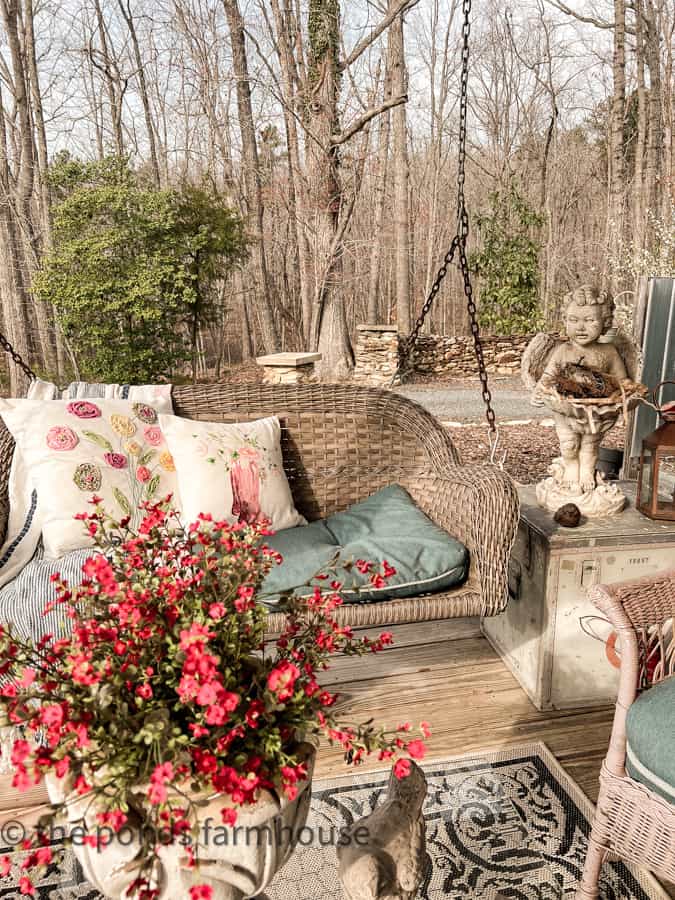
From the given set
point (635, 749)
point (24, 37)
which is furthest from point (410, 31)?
point (635, 749)

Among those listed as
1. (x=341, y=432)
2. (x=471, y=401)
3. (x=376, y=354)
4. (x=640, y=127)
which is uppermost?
(x=640, y=127)

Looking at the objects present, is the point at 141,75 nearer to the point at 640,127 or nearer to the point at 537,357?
the point at 640,127

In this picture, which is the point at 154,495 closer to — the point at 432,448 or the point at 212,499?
the point at 212,499

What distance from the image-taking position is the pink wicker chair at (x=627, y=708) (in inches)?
43.3

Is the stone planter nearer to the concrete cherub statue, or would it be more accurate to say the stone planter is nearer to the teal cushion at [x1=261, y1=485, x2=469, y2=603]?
the teal cushion at [x1=261, y1=485, x2=469, y2=603]

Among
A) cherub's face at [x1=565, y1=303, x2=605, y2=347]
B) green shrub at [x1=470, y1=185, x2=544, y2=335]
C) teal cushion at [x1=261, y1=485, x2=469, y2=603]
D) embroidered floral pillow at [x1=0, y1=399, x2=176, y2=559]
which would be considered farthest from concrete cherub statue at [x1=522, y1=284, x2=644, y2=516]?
green shrub at [x1=470, y1=185, x2=544, y2=335]

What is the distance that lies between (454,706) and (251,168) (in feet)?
24.5

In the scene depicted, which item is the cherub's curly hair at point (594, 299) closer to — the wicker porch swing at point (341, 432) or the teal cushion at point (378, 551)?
the wicker porch swing at point (341, 432)

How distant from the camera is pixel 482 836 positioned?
1.44 meters

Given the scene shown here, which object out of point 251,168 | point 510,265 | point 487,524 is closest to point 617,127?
point 510,265

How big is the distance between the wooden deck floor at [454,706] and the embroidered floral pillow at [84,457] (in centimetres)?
68

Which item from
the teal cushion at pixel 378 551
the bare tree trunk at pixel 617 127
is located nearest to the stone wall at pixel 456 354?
the bare tree trunk at pixel 617 127

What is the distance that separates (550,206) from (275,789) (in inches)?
391

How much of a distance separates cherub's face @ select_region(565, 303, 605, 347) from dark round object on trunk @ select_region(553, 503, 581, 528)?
0.48 m
